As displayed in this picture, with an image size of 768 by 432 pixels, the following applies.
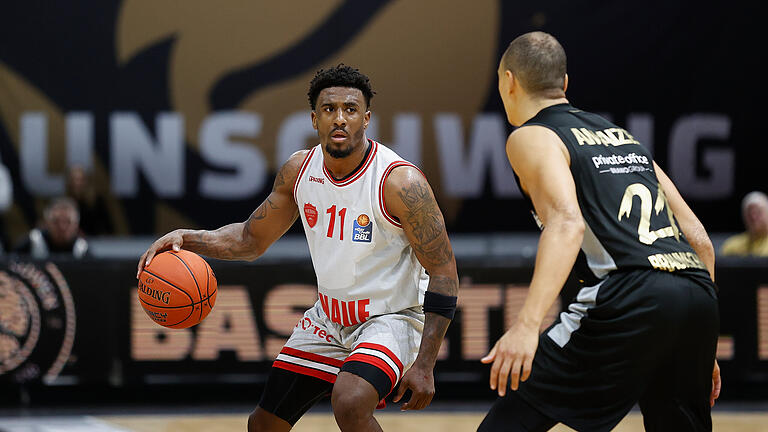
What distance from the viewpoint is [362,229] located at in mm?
4211

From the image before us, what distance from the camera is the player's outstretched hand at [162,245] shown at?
437 cm

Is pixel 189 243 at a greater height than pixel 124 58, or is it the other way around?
pixel 124 58

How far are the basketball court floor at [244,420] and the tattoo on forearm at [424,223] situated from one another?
2.80 m

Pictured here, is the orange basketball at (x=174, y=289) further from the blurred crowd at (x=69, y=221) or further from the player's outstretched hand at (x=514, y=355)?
the blurred crowd at (x=69, y=221)

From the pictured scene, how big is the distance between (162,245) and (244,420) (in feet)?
9.14

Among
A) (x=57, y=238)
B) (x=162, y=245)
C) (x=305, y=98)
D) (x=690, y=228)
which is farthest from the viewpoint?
(x=305, y=98)

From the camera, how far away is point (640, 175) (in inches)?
139

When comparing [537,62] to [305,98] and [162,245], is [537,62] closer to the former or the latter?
[162,245]

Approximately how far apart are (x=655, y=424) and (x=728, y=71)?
25.7ft

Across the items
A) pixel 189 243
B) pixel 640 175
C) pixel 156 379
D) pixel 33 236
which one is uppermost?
pixel 640 175

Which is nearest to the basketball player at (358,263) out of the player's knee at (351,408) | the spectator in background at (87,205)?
the player's knee at (351,408)

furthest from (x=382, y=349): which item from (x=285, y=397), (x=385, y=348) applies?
(x=285, y=397)

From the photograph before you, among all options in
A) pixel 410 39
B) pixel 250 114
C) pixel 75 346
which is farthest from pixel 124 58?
pixel 75 346

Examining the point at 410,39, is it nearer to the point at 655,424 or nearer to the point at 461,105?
the point at 461,105
